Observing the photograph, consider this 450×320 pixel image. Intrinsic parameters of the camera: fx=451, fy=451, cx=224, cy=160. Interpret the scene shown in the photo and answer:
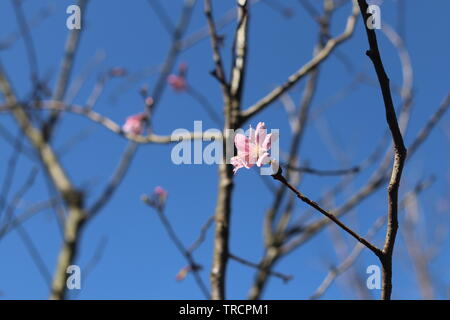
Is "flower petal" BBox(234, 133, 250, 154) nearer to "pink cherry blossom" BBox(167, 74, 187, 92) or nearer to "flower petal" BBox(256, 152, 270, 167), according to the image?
"flower petal" BBox(256, 152, 270, 167)

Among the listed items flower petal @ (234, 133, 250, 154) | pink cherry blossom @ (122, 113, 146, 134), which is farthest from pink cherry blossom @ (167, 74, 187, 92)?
flower petal @ (234, 133, 250, 154)

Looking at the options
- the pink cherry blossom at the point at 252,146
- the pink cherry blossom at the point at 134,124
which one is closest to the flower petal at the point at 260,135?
the pink cherry blossom at the point at 252,146

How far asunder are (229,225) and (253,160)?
636 millimetres

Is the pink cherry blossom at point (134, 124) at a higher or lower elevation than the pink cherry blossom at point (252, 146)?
higher

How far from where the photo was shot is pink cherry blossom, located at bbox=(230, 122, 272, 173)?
1091 mm

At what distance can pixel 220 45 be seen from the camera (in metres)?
2.07

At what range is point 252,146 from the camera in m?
1.12

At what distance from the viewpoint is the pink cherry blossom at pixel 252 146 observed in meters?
1.09

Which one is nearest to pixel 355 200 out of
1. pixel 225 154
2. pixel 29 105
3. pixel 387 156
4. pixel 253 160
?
pixel 387 156

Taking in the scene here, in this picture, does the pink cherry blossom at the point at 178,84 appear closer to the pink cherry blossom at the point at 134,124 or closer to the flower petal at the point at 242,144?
the pink cherry blossom at the point at 134,124

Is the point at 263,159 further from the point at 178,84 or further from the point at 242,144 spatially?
the point at 178,84

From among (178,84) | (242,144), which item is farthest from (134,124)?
(242,144)

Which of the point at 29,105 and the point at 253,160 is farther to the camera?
the point at 29,105
